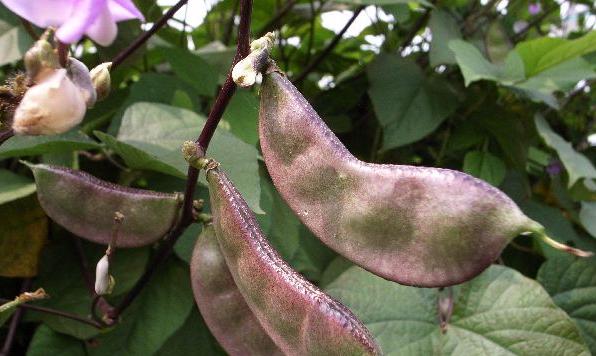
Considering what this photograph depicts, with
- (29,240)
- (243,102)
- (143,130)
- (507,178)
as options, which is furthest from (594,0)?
(29,240)

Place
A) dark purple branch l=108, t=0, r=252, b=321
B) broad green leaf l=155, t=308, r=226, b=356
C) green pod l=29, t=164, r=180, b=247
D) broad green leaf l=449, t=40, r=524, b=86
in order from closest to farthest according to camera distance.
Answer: dark purple branch l=108, t=0, r=252, b=321, green pod l=29, t=164, r=180, b=247, broad green leaf l=155, t=308, r=226, b=356, broad green leaf l=449, t=40, r=524, b=86

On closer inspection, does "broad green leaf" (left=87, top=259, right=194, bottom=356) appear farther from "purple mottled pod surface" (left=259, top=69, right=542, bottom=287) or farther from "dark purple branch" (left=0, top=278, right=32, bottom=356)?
"purple mottled pod surface" (left=259, top=69, right=542, bottom=287)

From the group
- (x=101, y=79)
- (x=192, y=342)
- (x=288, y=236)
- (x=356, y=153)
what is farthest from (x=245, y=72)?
(x=356, y=153)

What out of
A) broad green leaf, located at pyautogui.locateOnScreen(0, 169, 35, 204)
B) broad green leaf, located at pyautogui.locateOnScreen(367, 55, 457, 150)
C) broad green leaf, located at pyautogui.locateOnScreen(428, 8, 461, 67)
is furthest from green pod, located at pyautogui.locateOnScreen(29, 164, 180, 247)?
broad green leaf, located at pyautogui.locateOnScreen(428, 8, 461, 67)

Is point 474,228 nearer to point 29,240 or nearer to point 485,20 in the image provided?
point 29,240

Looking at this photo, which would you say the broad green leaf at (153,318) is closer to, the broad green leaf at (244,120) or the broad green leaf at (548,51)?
the broad green leaf at (244,120)

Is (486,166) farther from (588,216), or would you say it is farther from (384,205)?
(384,205)
